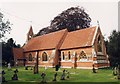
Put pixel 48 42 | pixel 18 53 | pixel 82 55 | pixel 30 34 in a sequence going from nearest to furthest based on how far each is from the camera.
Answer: pixel 82 55
pixel 48 42
pixel 18 53
pixel 30 34

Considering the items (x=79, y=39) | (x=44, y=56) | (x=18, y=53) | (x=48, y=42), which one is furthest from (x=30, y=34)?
(x=79, y=39)

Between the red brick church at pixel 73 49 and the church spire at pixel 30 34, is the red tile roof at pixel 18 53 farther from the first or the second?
the church spire at pixel 30 34

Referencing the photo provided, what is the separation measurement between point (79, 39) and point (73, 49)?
259 cm

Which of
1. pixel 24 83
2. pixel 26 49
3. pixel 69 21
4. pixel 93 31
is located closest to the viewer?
pixel 24 83

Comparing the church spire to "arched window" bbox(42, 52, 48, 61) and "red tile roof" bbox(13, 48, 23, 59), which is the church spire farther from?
"arched window" bbox(42, 52, 48, 61)

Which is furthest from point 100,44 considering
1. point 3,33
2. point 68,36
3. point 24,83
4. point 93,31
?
point 24,83

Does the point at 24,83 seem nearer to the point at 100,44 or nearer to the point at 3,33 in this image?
the point at 100,44

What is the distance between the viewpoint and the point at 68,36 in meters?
55.9

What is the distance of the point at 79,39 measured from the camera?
50.1 meters

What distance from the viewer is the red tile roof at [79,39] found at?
47312 millimetres

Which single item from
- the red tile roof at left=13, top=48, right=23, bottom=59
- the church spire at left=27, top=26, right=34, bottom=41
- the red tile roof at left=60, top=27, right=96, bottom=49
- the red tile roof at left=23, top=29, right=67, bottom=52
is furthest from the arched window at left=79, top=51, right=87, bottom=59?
the church spire at left=27, top=26, right=34, bottom=41

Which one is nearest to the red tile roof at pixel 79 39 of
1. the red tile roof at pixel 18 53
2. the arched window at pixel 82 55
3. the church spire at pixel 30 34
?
the arched window at pixel 82 55

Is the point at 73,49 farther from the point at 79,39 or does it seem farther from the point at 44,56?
the point at 44,56

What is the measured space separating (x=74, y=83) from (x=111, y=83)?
3859 mm
